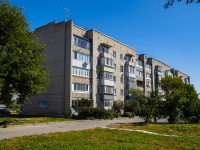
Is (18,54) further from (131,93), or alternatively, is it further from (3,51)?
(131,93)

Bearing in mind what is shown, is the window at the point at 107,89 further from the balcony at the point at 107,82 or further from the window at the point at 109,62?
the window at the point at 109,62

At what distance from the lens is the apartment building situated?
3769 centimetres

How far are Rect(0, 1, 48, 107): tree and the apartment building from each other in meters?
14.4

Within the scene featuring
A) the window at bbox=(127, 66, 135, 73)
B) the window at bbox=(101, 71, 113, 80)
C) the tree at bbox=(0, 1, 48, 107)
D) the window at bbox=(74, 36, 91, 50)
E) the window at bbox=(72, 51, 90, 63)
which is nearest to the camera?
the tree at bbox=(0, 1, 48, 107)

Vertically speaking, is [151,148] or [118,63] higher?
[118,63]

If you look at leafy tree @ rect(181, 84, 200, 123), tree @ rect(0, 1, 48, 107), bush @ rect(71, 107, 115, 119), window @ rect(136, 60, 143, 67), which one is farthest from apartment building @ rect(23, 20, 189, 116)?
leafy tree @ rect(181, 84, 200, 123)

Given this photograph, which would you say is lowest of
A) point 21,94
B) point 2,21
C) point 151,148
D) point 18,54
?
point 151,148

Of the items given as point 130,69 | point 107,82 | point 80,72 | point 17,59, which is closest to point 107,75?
point 107,82

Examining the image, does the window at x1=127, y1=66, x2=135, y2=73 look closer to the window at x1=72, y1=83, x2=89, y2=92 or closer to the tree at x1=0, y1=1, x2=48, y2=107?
the window at x1=72, y1=83, x2=89, y2=92

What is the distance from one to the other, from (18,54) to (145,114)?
13.0m

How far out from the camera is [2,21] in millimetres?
21141

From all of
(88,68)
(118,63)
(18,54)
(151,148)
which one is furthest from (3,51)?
(118,63)

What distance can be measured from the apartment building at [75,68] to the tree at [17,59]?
14377mm

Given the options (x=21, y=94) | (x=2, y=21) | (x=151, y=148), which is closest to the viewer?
(x=151, y=148)
